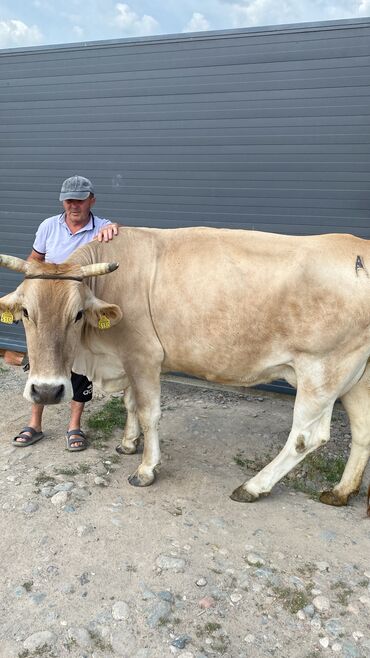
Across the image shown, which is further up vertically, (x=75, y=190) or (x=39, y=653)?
(x=75, y=190)

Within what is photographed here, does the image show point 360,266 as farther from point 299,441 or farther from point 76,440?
point 76,440

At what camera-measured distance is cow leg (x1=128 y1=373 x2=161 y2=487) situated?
15.3 feet

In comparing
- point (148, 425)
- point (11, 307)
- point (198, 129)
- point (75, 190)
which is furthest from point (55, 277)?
point (198, 129)

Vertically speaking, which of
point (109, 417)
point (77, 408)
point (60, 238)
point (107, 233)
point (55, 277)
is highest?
point (107, 233)

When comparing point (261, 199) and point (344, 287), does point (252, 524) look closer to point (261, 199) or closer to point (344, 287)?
point (344, 287)

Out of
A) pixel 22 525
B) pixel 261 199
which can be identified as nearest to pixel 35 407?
pixel 22 525

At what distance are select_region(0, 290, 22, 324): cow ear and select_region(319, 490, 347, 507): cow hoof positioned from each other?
9.43ft

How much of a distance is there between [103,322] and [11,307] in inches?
26.7

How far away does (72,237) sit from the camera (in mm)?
4969

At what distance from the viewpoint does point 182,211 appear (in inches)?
287

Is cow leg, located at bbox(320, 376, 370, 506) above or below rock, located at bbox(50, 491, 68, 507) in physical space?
above

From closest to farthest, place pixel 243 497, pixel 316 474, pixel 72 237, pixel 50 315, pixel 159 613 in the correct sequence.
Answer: pixel 159 613 < pixel 50 315 < pixel 243 497 < pixel 72 237 < pixel 316 474

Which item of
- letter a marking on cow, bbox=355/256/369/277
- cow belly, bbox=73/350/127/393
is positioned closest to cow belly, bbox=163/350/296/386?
cow belly, bbox=73/350/127/393

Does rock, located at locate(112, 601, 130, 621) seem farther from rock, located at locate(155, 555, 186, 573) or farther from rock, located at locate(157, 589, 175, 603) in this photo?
rock, located at locate(155, 555, 186, 573)
